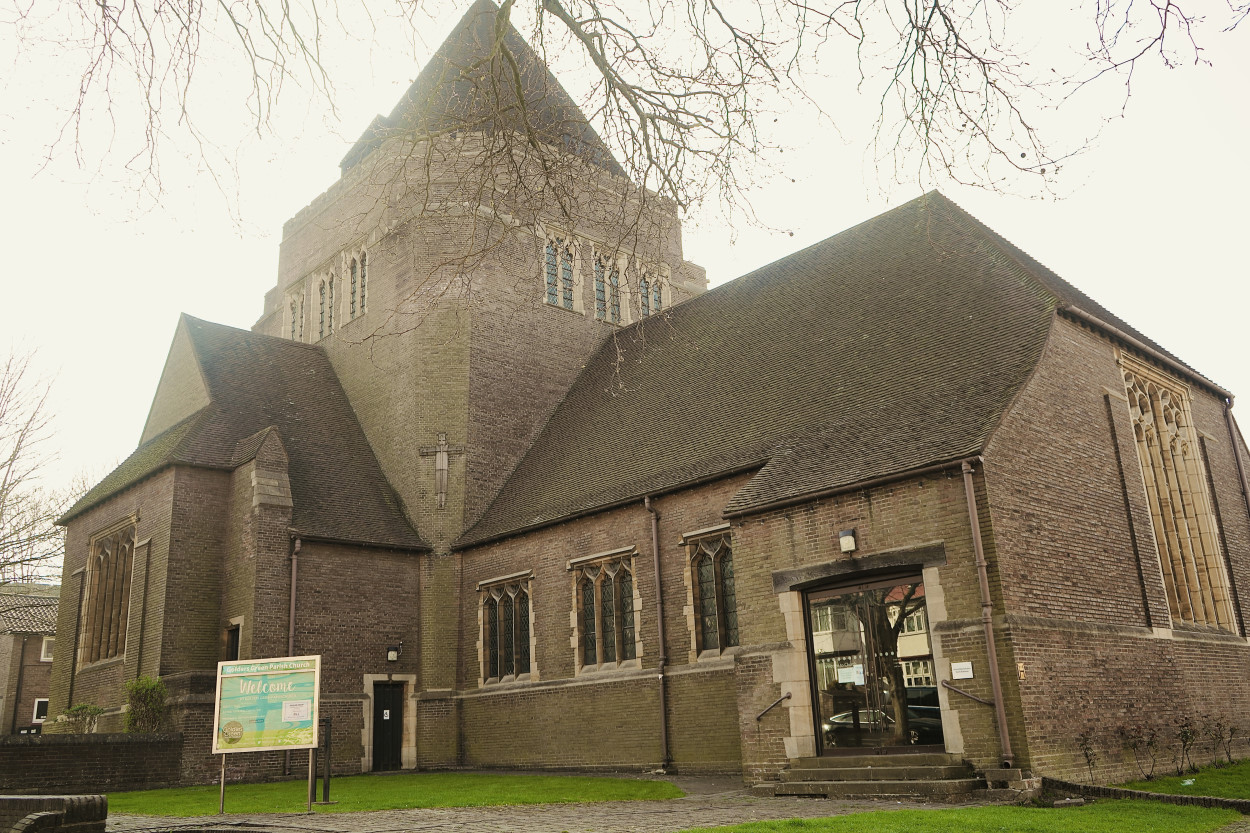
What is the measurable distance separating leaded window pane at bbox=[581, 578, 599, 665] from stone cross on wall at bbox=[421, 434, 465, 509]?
17.4 ft

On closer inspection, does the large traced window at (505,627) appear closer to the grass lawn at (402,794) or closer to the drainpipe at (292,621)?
the grass lawn at (402,794)

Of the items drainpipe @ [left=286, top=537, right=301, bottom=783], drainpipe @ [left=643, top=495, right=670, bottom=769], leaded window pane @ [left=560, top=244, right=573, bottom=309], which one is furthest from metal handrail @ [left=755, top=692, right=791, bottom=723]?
leaded window pane @ [left=560, top=244, right=573, bottom=309]

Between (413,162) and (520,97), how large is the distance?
21.8 metres

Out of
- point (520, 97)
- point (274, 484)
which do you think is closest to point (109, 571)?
point (274, 484)

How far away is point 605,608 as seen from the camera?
66.9 ft

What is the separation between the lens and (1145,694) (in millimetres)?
14398

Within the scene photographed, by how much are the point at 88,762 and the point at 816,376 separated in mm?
14812

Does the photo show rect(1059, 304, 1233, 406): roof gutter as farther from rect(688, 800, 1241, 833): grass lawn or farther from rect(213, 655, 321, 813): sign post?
rect(213, 655, 321, 813): sign post

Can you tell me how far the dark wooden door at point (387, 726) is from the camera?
73.4 feet

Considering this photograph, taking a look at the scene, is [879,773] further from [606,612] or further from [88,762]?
[88,762]

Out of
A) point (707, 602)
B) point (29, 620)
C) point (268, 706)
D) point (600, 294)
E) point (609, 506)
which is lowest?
point (268, 706)

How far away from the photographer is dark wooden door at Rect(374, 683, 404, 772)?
2238cm

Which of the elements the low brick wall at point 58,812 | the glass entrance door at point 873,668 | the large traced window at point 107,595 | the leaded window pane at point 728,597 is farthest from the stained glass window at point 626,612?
the large traced window at point 107,595

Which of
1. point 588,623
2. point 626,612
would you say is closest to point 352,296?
point 588,623
